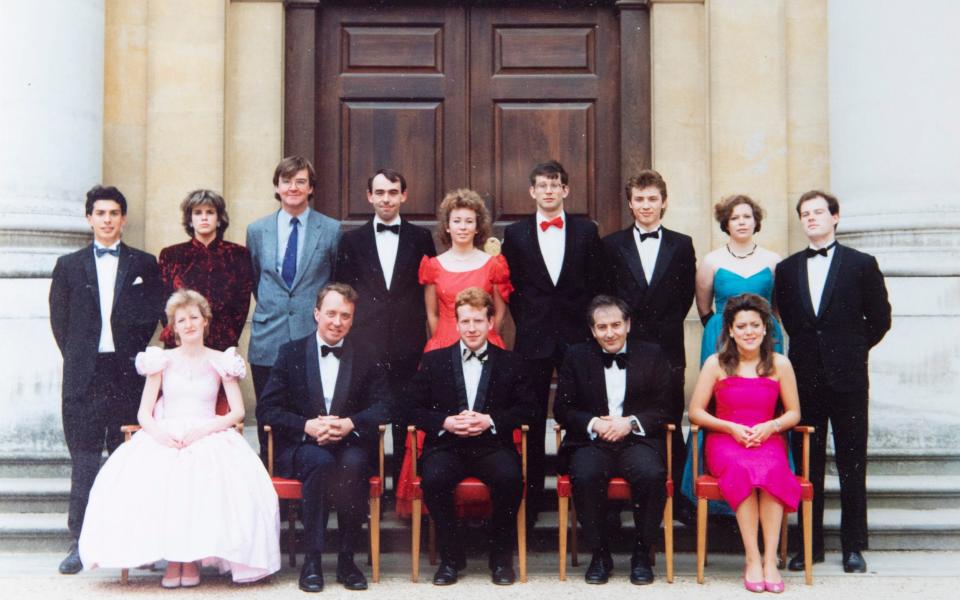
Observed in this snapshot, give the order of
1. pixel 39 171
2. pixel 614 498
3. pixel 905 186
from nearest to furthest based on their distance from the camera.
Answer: pixel 614 498, pixel 39 171, pixel 905 186

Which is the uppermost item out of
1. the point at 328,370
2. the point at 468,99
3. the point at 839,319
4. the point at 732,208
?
the point at 468,99

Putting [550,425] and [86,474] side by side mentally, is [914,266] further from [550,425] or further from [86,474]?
[86,474]

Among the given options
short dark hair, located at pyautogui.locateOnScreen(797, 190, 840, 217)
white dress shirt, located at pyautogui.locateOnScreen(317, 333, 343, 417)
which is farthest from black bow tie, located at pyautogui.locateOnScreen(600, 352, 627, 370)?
white dress shirt, located at pyautogui.locateOnScreen(317, 333, 343, 417)

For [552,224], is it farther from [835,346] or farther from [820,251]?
[835,346]

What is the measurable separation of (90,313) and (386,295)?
157cm

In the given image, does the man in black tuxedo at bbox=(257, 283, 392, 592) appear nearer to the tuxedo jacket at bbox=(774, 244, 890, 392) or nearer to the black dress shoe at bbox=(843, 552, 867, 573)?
the tuxedo jacket at bbox=(774, 244, 890, 392)

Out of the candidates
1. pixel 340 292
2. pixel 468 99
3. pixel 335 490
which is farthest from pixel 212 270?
pixel 468 99

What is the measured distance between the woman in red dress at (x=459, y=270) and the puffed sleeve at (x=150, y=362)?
4.52 ft

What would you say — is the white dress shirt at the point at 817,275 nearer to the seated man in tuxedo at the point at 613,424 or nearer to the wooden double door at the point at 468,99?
the seated man in tuxedo at the point at 613,424

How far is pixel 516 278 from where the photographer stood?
597cm

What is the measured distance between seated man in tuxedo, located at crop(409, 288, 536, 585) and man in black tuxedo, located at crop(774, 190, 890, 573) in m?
1.46

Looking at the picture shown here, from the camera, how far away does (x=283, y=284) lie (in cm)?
601

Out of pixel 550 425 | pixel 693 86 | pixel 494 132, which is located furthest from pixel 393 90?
pixel 550 425

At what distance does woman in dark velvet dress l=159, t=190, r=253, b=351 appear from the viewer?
19.2 feet
